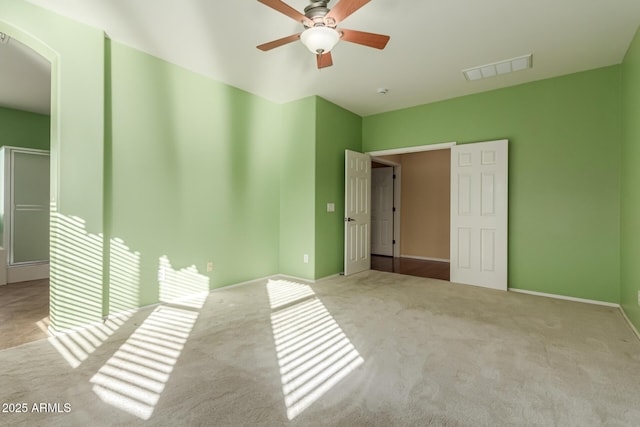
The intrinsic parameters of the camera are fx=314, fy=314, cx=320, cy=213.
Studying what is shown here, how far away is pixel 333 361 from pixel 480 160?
3518 millimetres

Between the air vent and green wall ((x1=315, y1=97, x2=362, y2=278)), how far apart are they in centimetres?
195

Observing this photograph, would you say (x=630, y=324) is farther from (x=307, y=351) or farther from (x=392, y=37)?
(x=392, y=37)

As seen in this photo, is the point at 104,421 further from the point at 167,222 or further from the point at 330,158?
the point at 330,158

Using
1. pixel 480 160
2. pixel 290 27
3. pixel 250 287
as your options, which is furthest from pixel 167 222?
pixel 480 160

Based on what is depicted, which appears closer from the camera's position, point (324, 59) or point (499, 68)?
point (324, 59)

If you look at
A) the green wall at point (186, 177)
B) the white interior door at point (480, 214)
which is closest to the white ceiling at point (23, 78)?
the green wall at point (186, 177)

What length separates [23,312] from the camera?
10.8ft

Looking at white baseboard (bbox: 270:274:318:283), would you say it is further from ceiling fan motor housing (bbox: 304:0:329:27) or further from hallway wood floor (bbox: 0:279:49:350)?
ceiling fan motor housing (bbox: 304:0:329:27)

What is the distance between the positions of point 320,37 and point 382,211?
545 cm

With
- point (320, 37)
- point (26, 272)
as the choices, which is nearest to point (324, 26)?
point (320, 37)

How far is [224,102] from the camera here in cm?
418

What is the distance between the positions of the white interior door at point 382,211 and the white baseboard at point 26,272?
244 inches

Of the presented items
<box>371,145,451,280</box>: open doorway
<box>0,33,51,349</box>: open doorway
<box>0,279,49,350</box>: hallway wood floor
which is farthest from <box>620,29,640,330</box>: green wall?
<box>0,33,51,349</box>: open doorway

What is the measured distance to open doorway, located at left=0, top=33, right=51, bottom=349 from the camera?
3719 millimetres
